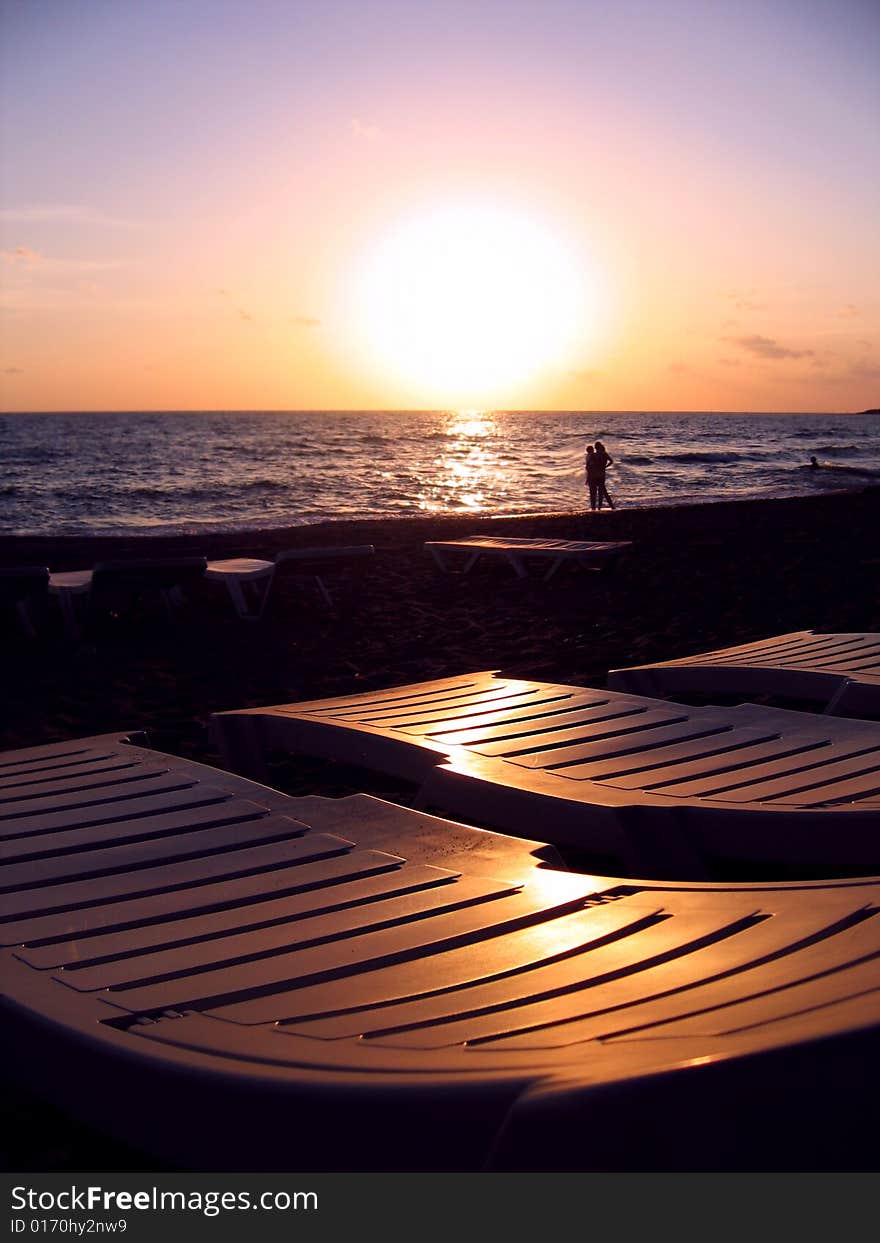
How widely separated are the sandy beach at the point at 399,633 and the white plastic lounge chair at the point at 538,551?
0.66 feet

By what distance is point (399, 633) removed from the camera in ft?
28.2

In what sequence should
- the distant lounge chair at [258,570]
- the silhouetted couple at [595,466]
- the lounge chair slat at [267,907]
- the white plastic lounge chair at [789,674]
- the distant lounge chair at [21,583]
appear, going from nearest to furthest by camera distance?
the lounge chair slat at [267,907], the white plastic lounge chair at [789,674], the distant lounge chair at [21,583], the distant lounge chair at [258,570], the silhouetted couple at [595,466]

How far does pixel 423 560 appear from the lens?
12938mm

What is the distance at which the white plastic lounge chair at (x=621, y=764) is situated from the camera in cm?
285

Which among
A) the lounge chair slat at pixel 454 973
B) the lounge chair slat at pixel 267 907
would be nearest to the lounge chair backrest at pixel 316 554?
the lounge chair slat at pixel 267 907

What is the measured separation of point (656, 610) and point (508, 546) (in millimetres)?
2196

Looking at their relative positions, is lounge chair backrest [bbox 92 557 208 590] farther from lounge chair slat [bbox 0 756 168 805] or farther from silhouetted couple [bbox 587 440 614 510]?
silhouetted couple [bbox 587 440 614 510]

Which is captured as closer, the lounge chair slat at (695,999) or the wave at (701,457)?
the lounge chair slat at (695,999)

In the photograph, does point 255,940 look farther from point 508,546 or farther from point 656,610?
point 508,546

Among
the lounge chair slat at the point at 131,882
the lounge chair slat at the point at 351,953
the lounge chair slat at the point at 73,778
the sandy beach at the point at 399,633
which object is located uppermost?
the lounge chair slat at the point at 351,953

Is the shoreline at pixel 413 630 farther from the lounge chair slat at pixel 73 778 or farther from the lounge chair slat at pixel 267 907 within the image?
the lounge chair slat at pixel 267 907

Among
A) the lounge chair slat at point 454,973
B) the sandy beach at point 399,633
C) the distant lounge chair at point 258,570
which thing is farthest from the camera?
the distant lounge chair at point 258,570

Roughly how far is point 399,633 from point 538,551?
2.39 m

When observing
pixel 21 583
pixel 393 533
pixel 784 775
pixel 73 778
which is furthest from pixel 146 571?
pixel 393 533
